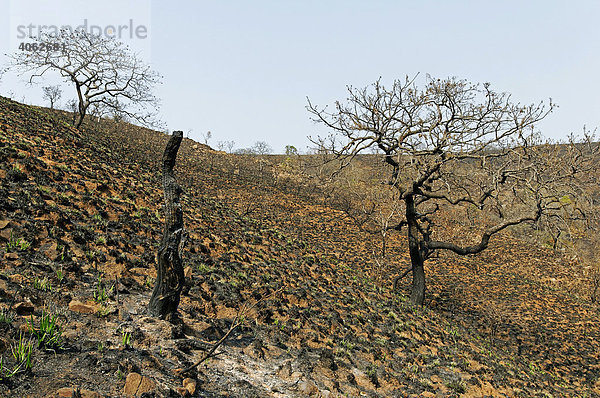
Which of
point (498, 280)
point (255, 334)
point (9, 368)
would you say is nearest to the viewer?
point (9, 368)

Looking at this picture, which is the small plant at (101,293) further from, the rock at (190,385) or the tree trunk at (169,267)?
the rock at (190,385)

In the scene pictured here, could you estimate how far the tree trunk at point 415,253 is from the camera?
479 inches

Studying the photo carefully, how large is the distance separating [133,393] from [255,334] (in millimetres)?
3332

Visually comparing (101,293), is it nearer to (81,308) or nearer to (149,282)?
(81,308)

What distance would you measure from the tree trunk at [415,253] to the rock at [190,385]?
394 inches

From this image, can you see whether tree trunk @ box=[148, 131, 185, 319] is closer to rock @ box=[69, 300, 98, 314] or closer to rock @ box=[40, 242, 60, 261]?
rock @ box=[69, 300, 98, 314]

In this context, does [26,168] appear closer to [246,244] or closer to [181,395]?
[246,244]

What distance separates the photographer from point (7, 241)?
556cm

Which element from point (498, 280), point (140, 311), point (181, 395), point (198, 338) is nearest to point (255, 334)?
point (198, 338)

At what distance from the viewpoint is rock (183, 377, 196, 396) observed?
3.60 meters

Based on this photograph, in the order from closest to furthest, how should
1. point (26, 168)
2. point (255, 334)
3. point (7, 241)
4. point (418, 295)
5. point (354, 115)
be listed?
point (7, 241) < point (255, 334) < point (26, 168) < point (354, 115) < point (418, 295)

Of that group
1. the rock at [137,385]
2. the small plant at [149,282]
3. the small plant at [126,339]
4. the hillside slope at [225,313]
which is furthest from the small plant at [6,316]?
the small plant at [149,282]

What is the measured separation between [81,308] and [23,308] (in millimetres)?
728

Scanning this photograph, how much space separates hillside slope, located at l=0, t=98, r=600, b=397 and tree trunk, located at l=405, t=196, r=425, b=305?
634 millimetres
